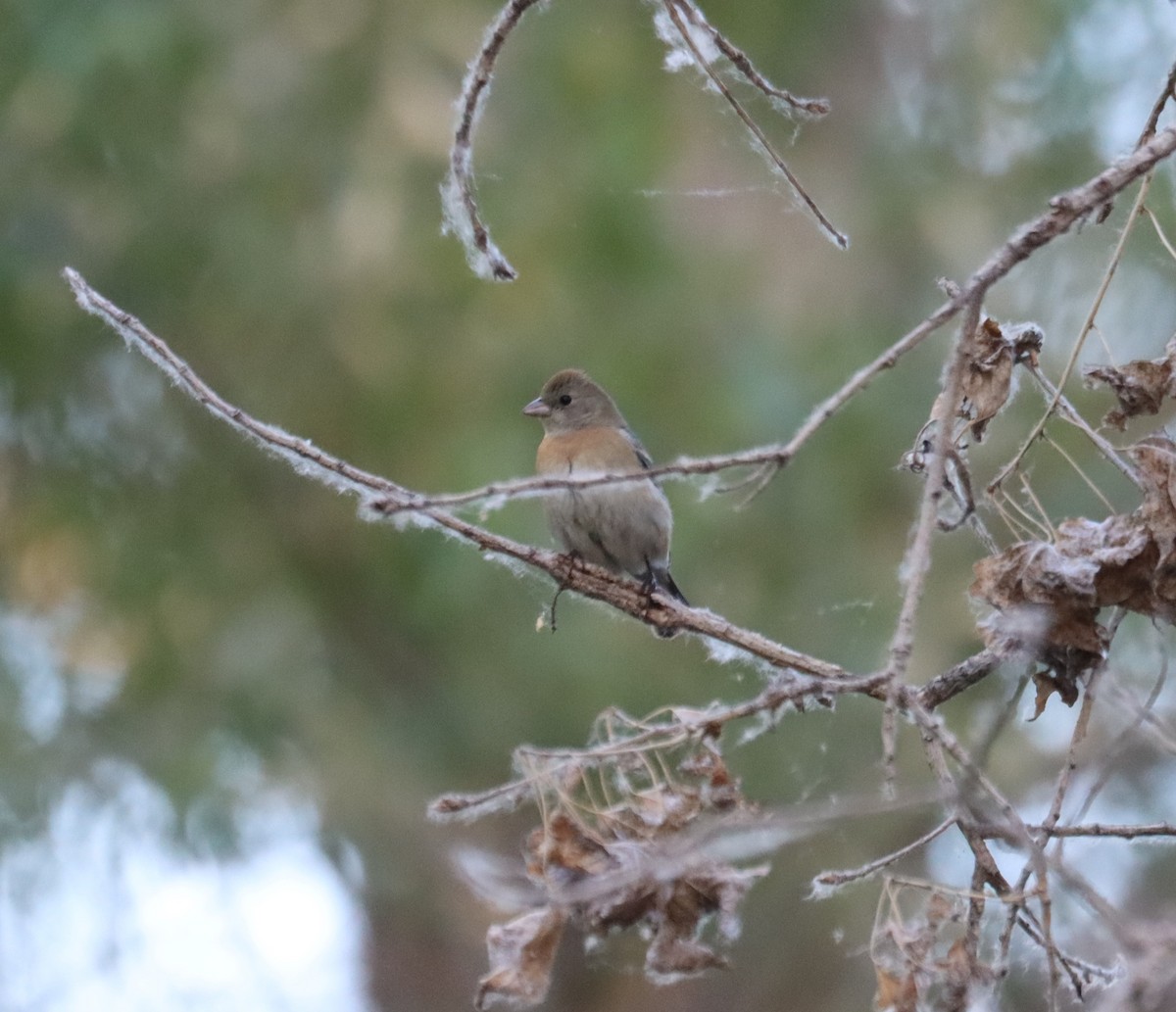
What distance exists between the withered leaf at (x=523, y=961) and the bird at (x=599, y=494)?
2.58m

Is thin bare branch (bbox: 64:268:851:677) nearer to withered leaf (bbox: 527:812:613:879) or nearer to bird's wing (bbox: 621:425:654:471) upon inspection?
withered leaf (bbox: 527:812:613:879)

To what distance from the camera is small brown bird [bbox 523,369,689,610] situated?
189 inches

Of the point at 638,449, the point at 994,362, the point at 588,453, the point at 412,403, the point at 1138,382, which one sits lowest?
the point at 1138,382

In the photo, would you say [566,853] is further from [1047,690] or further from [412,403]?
[412,403]

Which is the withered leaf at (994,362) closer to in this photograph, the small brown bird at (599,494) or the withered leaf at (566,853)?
the withered leaf at (566,853)

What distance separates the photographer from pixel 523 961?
2.04 metres

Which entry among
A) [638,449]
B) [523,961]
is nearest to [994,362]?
[523,961]

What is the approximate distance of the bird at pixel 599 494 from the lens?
480 centimetres

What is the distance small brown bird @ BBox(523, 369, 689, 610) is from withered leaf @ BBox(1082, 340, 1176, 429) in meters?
2.36

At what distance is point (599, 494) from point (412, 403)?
7.40ft

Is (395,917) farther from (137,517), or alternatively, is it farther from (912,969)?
(912,969)

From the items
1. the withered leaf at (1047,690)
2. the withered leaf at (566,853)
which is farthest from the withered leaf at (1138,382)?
the withered leaf at (566,853)

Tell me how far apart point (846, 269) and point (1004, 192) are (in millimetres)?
956

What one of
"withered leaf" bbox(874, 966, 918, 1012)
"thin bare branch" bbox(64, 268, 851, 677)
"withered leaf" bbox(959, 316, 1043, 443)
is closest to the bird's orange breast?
"thin bare branch" bbox(64, 268, 851, 677)
